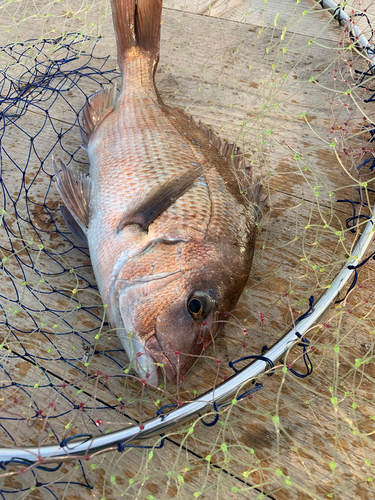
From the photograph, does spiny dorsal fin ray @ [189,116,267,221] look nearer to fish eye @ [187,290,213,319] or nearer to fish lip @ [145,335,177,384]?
fish eye @ [187,290,213,319]

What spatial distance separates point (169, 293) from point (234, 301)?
0.87 feet

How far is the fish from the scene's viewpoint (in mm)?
1315

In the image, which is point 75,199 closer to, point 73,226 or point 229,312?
point 73,226

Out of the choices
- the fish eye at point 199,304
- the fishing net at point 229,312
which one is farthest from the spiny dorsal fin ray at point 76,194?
the fish eye at point 199,304

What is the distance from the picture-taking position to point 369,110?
6.93 feet

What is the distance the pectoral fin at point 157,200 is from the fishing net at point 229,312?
1.17 feet

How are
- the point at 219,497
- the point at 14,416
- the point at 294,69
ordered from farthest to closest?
the point at 294,69 → the point at 14,416 → the point at 219,497

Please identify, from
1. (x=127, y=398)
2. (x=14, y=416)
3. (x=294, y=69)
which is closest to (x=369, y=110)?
(x=294, y=69)

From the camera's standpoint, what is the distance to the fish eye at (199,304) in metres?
1.33

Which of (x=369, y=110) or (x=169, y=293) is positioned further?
(x=369, y=110)

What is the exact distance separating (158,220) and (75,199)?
1.38 feet

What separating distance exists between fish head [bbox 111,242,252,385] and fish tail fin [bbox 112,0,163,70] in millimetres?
1165

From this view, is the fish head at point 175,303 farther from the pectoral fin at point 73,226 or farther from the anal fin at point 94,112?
the anal fin at point 94,112

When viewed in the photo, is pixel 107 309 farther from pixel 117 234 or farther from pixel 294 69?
pixel 294 69
